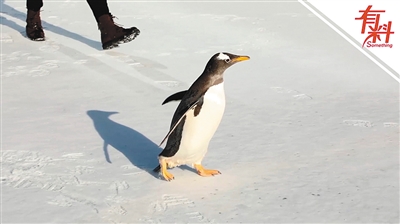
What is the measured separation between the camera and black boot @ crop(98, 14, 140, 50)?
4918 mm

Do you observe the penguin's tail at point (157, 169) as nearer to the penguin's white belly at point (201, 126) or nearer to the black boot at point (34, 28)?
the penguin's white belly at point (201, 126)

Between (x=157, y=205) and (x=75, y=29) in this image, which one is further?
(x=75, y=29)

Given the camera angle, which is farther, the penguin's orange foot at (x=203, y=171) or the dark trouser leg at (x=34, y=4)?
the dark trouser leg at (x=34, y=4)

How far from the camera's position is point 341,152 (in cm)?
296

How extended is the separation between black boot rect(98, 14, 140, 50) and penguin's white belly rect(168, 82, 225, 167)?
2537 mm

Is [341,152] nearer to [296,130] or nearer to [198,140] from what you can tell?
[296,130]

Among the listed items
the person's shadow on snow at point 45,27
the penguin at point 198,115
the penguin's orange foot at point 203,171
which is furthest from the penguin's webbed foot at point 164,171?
the person's shadow on snow at point 45,27

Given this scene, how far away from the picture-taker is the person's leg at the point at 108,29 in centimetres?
488

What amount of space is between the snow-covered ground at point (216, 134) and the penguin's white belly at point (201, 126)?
0.13 metres

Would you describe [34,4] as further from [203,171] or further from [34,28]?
[203,171]

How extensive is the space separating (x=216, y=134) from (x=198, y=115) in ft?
2.58

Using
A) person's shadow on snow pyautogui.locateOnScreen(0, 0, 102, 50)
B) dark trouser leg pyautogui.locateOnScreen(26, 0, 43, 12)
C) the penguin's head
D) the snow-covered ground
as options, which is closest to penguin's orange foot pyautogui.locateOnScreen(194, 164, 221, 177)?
the snow-covered ground

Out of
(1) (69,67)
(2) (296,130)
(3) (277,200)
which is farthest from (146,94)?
(3) (277,200)

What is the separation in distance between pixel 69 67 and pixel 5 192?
2253 mm
